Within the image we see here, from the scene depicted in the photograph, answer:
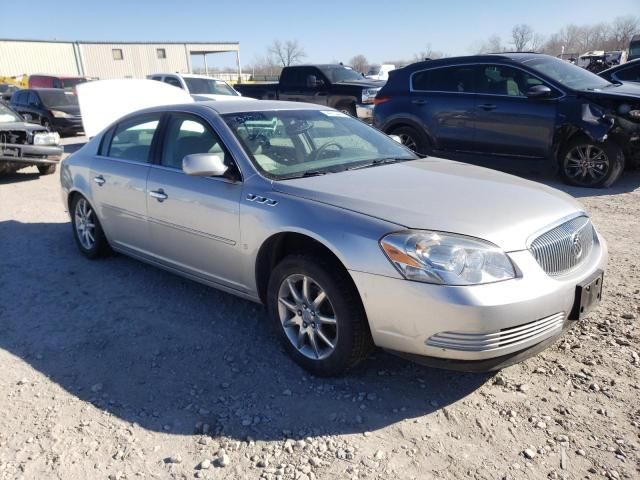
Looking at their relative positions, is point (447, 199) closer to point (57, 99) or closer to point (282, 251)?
point (282, 251)

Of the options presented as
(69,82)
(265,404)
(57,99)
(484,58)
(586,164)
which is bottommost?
(265,404)

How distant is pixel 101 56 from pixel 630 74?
152 ft

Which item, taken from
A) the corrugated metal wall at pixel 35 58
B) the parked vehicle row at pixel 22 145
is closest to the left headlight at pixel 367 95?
the parked vehicle row at pixel 22 145

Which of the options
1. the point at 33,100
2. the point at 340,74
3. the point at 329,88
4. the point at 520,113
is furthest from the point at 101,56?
the point at 520,113

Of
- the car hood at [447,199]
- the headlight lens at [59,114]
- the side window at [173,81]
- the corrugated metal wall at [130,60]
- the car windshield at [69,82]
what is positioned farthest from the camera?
the corrugated metal wall at [130,60]

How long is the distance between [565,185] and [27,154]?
29.0 feet

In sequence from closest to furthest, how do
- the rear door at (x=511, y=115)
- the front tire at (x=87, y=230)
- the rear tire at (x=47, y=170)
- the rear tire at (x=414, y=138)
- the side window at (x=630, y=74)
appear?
the front tire at (x=87, y=230), the rear door at (x=511, y=115), the rear tire at (x=414, y=138), the rear tire at (x=47, y=170), the side window at (x=630, y=74)

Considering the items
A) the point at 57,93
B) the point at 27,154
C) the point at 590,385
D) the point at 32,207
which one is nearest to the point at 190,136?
the point at 590,385

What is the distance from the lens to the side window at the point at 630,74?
1063 centimetres

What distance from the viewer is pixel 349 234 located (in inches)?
110

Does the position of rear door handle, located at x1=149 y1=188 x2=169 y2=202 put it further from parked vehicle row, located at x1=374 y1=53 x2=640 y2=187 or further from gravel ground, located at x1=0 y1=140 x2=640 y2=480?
parked vehicle row, located at x1=374 y1=53 x2=640 y2=187

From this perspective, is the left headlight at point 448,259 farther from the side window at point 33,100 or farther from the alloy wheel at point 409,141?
the side window at point 33,100

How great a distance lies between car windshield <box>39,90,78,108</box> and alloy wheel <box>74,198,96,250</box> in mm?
12206

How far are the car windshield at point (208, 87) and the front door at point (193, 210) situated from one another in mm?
11357
